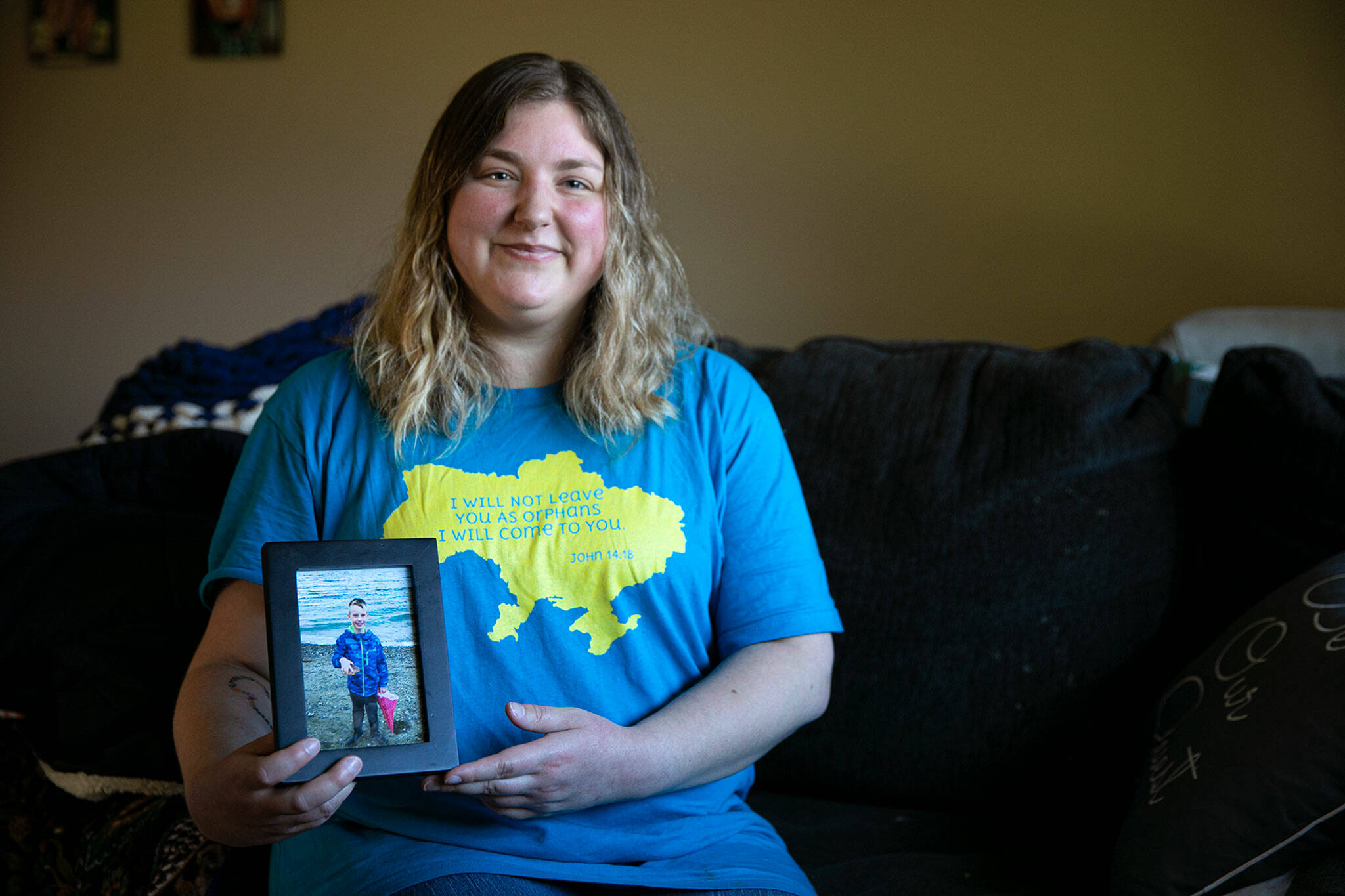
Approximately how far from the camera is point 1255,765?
0.97 m

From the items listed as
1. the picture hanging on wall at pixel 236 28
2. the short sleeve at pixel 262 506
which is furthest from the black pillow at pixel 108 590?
the picture hanging on wall at pixel 236 28

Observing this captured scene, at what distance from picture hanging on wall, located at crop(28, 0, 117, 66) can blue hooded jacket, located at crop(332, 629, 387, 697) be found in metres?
3.11

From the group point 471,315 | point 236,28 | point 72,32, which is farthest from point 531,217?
point 72,32

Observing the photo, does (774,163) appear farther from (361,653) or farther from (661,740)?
(361,653)

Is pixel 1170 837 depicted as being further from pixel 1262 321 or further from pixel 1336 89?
pixel 1336 89

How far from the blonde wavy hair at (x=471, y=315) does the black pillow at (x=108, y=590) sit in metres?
0.45

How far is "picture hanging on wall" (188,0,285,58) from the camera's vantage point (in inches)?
119

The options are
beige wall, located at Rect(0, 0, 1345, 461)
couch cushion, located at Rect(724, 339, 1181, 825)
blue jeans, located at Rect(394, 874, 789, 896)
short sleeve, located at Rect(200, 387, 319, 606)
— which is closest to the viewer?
blue jeans, located at Rect(394, 874, 789, 896)

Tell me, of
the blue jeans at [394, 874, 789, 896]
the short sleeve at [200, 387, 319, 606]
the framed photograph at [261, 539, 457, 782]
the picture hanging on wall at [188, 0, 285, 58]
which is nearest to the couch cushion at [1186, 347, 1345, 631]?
the blue jeans at [394, 874, 789, 896]

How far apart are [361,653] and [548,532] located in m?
0.26

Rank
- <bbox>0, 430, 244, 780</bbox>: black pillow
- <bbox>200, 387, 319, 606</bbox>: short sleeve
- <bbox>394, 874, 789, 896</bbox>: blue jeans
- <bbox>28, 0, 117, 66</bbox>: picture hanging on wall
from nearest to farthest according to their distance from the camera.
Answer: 1. <bbox>394, 874, 789, 896</bbox>: blue jeans
2. <bbox>200, 387, 319, 606</bbox>: short sleeve
3. <bbox>0, 430, 244, 780</bbox>: black pillow
4. <bbox>28, 0, 117, 66</bbox>: picture hanging on wall

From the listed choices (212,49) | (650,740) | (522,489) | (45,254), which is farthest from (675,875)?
(45,254)

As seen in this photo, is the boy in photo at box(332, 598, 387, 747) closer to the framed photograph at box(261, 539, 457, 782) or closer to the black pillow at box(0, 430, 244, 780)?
the framed photograph at box(261, 539, 457, 782)

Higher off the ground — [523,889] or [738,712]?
[738,712]
